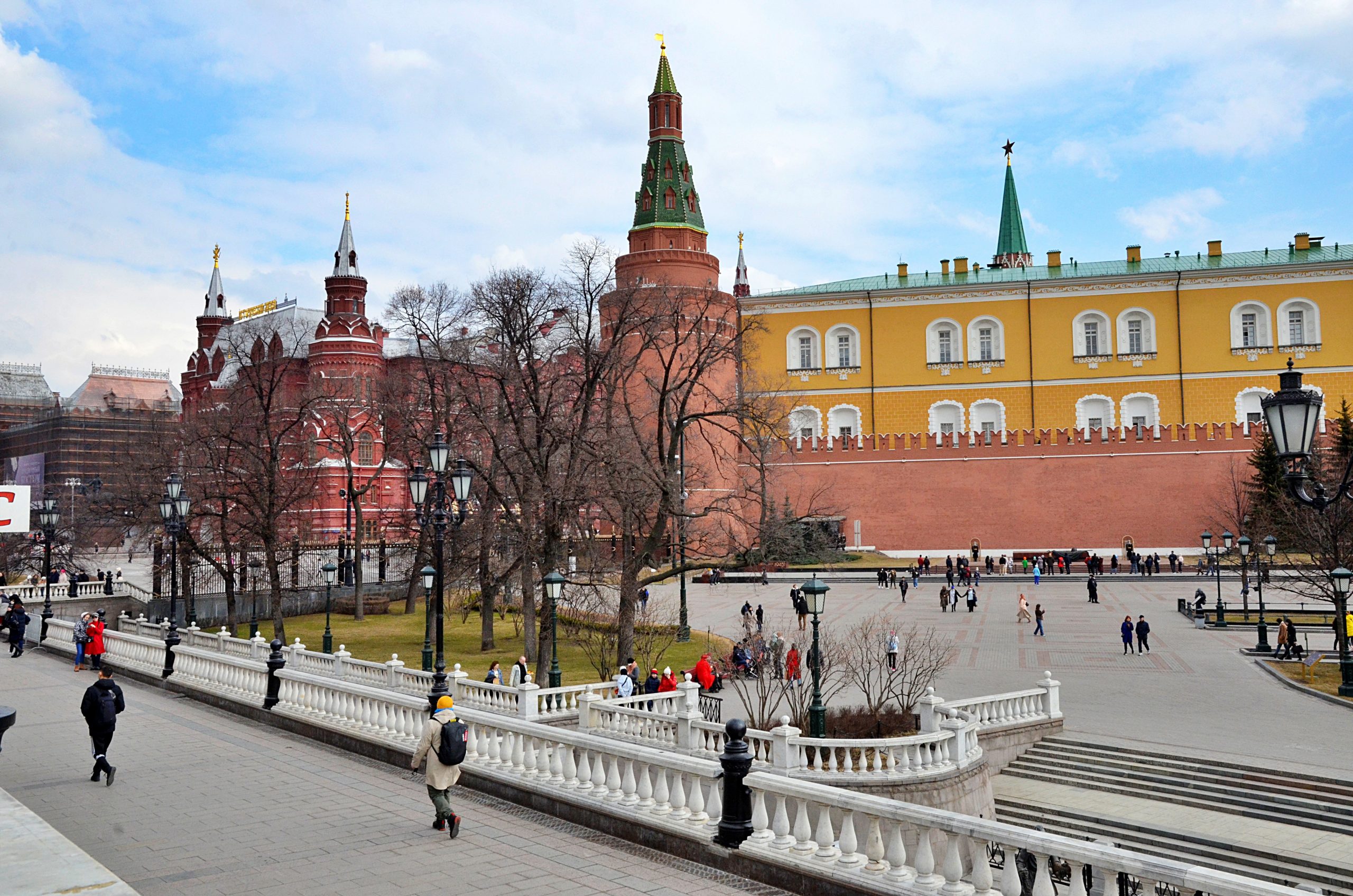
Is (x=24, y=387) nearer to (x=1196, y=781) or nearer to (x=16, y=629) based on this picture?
(x=16, y=629)

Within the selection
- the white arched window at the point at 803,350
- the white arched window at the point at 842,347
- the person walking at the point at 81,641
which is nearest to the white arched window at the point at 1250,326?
the white arched window at the point at 842,347

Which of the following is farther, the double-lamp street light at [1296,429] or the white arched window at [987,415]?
the white arched window at [987,415]

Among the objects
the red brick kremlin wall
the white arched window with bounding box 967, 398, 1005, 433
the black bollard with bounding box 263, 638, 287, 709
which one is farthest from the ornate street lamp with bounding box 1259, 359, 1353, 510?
the white arched window with bounding box 967, 398, 1005, 433

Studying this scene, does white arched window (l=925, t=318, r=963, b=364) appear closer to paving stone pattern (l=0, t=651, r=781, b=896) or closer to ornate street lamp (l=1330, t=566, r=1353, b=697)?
ornate street lamp (l=1330, t=566, r=1353, b=697)

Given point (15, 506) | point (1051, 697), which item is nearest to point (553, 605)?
point (15, 506)

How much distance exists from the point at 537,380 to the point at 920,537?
3296 cm

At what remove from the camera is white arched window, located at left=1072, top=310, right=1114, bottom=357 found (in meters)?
58.5

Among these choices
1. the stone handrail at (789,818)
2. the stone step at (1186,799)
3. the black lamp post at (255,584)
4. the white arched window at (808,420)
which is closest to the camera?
the stone handrail at (789,818)

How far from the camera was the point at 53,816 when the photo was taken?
9.20 m

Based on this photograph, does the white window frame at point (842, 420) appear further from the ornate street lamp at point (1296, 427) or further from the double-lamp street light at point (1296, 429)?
the ornate street lamp at point (1296, 427)

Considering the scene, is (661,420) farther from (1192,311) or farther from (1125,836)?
(1192,311)

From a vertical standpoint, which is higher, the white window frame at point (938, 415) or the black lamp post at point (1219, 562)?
Result: the white window frame at point (938, 415)

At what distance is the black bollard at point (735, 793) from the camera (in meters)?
7.49

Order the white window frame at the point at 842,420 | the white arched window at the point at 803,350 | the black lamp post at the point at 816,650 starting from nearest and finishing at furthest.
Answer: the black lamp post at the point at 816,650 < the white window frame at the point at 842,420 < the white arched window at the point at 803,350
